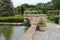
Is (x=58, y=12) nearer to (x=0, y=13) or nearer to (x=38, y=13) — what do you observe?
(x=0, y=13)

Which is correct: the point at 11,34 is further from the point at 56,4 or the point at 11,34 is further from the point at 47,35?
the point at 56,4

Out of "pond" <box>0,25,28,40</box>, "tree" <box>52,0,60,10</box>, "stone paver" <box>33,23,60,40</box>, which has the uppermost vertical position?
"tree" <box>52,0,60,10</box>

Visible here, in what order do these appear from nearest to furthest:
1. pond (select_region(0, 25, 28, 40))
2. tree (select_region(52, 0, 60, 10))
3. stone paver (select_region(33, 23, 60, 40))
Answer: stone paver (select_region(33, 23, 60, 40)), pond (select_region(0, 25, 28, 40)), tree (select_region(52, 0, 60, 10))

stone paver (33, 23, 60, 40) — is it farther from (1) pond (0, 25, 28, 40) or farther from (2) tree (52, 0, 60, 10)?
(2) tree (52, 0, 60, 10)

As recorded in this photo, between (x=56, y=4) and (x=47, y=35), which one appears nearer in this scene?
(x=47, y=35)

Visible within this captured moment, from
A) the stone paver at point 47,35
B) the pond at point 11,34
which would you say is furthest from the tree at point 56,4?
the stone paver at point 47,35

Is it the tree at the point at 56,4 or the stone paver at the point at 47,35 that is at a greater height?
the tree at the point at 56,4

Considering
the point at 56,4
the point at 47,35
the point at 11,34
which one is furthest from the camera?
the point at 56,4

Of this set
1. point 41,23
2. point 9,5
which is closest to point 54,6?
point 9,5

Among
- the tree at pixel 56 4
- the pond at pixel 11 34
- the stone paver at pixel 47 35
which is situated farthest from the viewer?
the tree at pixel 56 4

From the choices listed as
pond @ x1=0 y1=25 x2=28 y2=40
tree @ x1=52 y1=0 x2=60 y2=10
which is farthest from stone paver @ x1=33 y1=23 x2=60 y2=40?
tree @ x1=52 y1=0 x2=60 y2=10

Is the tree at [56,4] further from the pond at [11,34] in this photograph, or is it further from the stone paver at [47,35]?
the stone paver at [47,35]

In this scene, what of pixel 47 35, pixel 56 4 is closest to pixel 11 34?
pixel 47 35

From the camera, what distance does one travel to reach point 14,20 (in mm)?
20406
